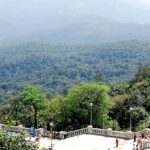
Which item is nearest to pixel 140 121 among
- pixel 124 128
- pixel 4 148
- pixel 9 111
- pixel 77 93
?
pixel 124 128

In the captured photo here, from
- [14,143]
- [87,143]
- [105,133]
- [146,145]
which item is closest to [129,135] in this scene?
[105,133]

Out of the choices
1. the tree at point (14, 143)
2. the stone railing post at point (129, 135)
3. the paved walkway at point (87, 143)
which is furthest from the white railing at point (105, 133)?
the tree at point (14, 143)

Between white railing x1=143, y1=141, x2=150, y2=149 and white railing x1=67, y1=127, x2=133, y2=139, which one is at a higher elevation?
white railing x1=143, y1=141, x2=150, y2=149

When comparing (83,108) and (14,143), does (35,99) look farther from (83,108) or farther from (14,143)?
(14,143)

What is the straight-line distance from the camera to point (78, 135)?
4538 cm

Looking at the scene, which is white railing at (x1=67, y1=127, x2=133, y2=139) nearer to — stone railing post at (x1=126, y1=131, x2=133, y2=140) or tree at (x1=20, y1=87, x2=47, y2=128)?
stone railing post at (x1=126, y1=131, x2=133, y2=140)

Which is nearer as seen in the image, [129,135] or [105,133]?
[129,135]

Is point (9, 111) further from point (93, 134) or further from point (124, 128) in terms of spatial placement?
point (93, 134)

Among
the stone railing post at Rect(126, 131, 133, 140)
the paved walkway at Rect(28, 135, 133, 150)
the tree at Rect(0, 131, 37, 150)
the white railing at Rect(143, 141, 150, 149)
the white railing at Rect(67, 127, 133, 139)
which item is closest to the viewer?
the tree at Rect(0, 131, 37, 150)

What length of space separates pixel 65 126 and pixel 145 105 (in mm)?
12409

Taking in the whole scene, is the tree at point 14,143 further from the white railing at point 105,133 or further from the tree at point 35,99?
the tree at point 35,99

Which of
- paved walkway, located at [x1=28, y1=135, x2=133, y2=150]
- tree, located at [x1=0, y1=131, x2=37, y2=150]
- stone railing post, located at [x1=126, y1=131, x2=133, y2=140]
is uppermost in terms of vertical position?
tree, located at [x1=0, y1=131, x2=37, y2=150]

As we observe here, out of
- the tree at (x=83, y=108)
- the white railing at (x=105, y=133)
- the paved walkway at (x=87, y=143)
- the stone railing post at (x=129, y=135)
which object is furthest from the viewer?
the tree at (x=83, y=108)

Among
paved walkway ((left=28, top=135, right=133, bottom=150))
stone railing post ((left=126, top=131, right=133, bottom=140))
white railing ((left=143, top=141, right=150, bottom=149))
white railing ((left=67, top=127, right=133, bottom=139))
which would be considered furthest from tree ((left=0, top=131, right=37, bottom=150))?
white railing ((left=67, top=127, right=133, bottom=139))
